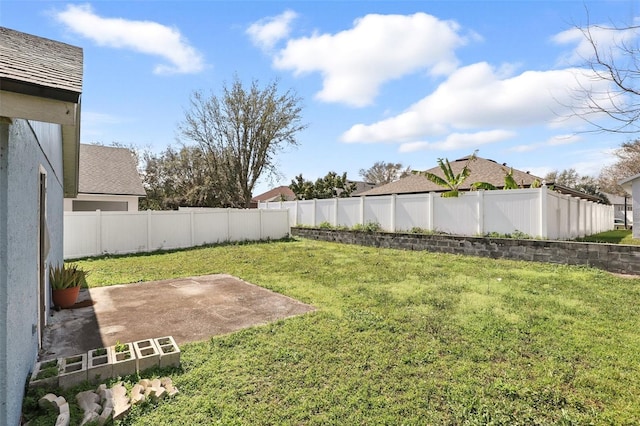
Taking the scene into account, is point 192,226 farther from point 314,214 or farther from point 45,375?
point 45,375

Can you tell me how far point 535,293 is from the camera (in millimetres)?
6281

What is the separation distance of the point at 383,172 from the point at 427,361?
47816mm

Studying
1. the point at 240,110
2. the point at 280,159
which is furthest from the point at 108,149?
the point at 280,159

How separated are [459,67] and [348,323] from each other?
1020 cm

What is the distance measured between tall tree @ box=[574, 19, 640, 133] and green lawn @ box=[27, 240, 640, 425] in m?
3.00

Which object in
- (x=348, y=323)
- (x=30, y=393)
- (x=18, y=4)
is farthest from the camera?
(x=348, y=323)

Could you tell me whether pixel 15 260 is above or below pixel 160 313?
above

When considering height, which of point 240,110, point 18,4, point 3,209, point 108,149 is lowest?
point 3,209


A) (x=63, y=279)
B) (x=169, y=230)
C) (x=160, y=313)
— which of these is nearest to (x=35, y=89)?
(x=160, y=313)

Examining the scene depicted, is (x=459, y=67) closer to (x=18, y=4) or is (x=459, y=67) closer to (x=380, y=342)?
(x=380, y=342)

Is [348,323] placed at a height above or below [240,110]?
below

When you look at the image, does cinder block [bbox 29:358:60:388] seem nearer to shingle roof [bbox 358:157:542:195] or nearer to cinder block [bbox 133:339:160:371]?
cinder block [bbox 133:339:160:371]

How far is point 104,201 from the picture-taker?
58.5 ft

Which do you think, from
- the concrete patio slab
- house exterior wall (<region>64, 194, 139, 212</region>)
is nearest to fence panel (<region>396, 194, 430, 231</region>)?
the concrete patio slab
